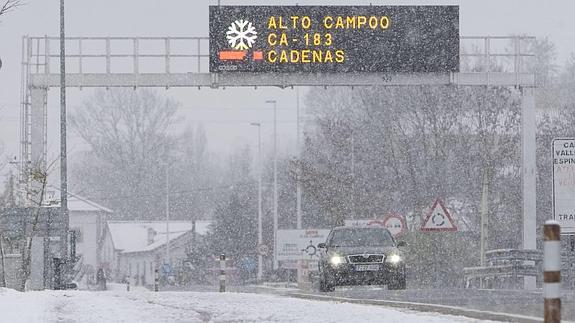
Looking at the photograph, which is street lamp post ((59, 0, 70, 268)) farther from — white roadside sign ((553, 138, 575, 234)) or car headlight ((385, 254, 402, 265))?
white roadside sign ((553, 138, 575, 234))

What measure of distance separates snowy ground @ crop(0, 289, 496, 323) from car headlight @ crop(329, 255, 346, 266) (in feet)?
22.4

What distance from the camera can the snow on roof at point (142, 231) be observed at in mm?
110938

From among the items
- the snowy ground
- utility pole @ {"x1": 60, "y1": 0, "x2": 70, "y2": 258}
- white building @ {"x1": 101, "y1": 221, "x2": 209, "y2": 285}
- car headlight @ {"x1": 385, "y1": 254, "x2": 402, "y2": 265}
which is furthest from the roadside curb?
white building @ {"x1": 101, "y1": 221, "x2": 209, "y2": 285}

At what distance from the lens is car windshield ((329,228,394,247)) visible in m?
25.2

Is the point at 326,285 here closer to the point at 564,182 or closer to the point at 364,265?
the point at 364,265

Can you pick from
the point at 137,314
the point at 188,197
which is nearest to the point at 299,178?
the point at 137,314

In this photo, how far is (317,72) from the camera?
111 feet

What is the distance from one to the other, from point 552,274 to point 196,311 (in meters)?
7.91

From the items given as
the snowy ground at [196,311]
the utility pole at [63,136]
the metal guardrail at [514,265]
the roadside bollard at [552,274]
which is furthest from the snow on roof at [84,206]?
the roadside bollard at [552,274]

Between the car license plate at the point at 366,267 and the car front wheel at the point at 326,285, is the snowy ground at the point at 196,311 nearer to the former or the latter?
the car license plate at the point at 366,267

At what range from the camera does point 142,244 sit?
113 m

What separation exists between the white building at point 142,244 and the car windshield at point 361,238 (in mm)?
82436

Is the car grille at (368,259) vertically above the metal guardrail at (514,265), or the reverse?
the car grille at (368,259)

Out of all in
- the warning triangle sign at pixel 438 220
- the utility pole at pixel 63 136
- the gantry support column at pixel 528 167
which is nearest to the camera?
the warning triangle sign at pixel 438 220
